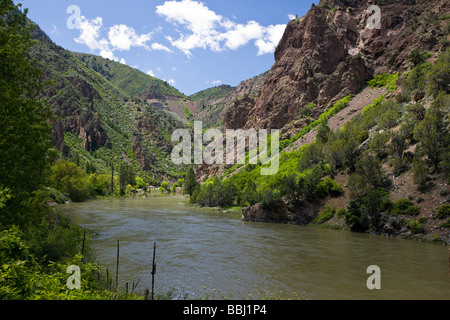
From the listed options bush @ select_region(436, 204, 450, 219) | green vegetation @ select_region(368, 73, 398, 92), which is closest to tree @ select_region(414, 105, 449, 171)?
bush @ select_region(436, 204, 450, 219)

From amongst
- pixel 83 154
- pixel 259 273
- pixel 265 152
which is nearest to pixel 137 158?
pixel 83 154

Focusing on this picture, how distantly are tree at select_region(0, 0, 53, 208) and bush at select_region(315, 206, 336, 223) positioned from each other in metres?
35.1

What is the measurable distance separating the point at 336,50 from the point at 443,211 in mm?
83285

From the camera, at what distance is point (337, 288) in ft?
51.1

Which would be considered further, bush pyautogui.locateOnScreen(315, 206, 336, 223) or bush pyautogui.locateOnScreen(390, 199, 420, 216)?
bush pyautogui.locateOnScreen(315, 206, 336, 223)

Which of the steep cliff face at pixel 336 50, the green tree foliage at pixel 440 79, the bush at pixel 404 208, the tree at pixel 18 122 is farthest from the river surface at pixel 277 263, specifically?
the steep cliff face at pixel 336 50

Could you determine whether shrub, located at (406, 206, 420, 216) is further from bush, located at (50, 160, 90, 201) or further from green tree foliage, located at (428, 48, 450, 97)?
bush, located at (50, 160, 90, 201)

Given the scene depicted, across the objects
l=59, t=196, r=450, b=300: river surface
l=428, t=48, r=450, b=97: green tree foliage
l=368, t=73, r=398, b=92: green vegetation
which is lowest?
l=59, t=196, r=450, b=300: river surface

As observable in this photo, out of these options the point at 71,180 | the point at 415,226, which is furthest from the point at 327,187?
the point at 71,180

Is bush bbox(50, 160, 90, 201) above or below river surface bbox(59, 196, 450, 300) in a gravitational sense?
above

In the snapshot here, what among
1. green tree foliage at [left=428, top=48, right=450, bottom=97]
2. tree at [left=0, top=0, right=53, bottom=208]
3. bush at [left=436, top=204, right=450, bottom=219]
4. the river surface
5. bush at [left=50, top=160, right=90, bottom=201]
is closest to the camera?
tree at [left=0, top=0, right=53, bottom=208]

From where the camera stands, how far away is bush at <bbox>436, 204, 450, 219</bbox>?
87.9ft

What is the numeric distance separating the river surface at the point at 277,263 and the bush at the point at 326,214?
5.28 metres

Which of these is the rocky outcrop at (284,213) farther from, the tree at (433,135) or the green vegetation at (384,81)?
the green vegetation at (384,81)
